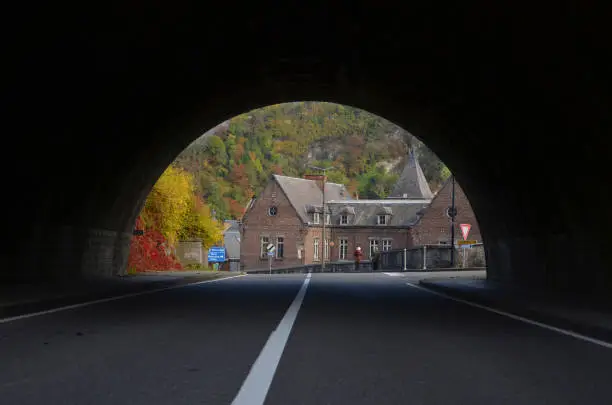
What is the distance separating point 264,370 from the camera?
834 centimetres

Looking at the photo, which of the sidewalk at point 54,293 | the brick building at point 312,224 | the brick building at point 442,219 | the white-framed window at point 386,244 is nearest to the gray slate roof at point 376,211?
the brick building at point 312,224

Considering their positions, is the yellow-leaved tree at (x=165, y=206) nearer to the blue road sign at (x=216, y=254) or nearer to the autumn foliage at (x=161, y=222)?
the autumn foliage at (x=161, y=222)

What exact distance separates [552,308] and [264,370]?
8.67 meters

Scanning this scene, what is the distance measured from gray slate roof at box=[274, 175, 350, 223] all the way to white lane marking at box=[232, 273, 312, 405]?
269 feet

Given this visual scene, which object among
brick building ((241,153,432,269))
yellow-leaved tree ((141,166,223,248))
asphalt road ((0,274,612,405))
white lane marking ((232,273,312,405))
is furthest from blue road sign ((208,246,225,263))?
brick building ((241,153,432,269))

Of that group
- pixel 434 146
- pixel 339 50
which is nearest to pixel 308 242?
pixel 434 146

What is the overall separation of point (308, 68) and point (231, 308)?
7643 millimetres

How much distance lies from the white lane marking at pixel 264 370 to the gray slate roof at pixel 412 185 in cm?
9956

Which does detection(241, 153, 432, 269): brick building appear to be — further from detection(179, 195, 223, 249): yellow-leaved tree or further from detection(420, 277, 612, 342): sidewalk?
detection(420, 277, 612, 342): sidewalk

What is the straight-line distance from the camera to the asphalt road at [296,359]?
708 centimetres

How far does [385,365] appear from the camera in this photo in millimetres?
8844

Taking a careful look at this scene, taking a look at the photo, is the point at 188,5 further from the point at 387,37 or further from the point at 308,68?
the point at 308,68

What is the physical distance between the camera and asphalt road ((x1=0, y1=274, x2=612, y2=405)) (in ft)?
23.2

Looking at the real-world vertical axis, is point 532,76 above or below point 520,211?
above
